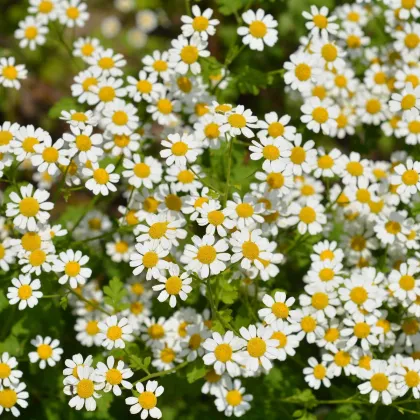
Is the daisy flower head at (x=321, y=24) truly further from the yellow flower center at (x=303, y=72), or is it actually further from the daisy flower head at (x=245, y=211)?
the daisy flower head at (x=245, y=211)

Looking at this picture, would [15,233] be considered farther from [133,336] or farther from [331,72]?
[331,72]

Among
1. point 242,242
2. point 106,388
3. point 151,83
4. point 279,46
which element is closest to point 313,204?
point 242,242

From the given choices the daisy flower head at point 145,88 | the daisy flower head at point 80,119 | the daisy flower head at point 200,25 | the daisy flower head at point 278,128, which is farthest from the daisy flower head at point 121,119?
the daisy flower head at point 278,128

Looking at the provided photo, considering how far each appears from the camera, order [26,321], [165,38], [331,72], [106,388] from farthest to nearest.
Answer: [165,38] → [331,72] → [26,321] → [106,388]

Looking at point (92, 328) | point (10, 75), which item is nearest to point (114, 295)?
point (92, 328)

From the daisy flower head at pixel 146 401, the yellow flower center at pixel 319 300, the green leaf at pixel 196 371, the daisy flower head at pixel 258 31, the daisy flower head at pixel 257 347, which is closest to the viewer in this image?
the daisy flower head at pixel 146 401

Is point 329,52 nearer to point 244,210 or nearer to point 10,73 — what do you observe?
point 244,210
